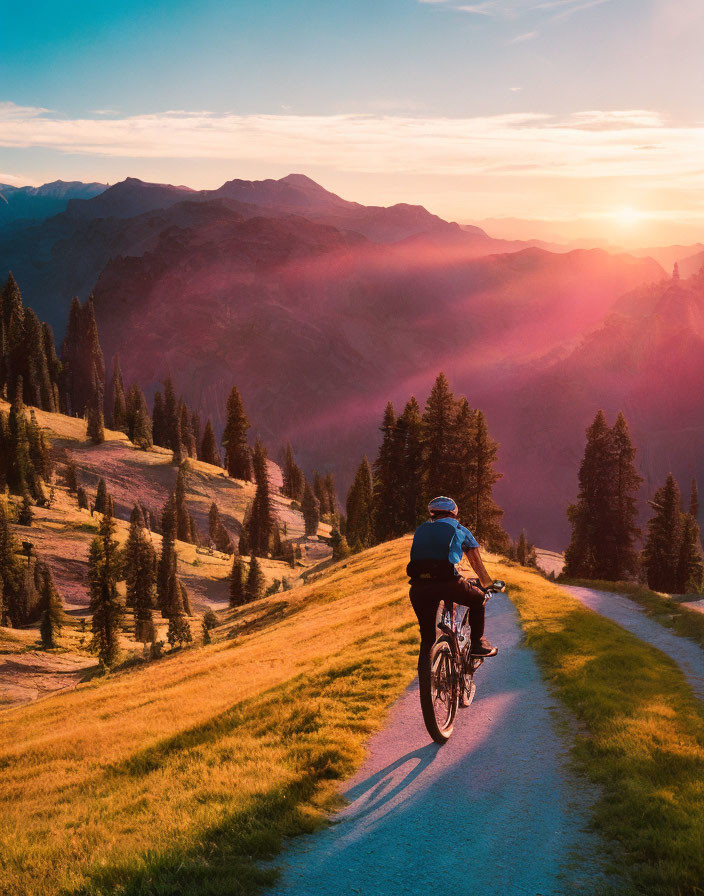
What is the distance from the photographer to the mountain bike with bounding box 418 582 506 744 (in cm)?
955

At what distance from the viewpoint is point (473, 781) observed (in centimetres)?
871

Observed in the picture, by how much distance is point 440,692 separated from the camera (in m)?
10.1

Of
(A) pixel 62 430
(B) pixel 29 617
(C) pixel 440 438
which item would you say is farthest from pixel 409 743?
(A) pixel 62 430

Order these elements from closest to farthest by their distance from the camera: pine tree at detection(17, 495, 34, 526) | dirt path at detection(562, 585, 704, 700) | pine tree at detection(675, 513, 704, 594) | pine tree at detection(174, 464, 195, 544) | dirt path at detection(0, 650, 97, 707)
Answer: dirt path at detection(562, 585, 704, 700)
dirt path at detection(0, 650, 97, 707)
pine tree at detection(675, 513, 704, 594)
pine tree at detection(17, 495, 34, 526)
pine tree at detection(174, 464, 195, 544)

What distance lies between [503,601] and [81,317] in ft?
566

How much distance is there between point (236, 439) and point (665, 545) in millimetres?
83021

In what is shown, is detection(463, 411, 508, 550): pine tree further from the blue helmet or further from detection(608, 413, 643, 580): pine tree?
the blue helmet

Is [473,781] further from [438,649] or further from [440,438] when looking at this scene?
[440,438]

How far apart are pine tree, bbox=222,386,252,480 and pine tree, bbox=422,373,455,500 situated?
62806 millimetres

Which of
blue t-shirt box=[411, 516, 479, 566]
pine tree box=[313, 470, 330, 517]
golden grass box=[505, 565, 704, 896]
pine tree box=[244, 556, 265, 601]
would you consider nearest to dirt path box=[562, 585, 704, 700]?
golden grass box=[505, 565, 704, 896]

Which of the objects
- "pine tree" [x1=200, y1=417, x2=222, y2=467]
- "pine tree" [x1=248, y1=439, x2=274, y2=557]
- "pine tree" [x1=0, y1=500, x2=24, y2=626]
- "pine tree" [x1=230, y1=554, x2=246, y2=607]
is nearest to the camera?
"pine tree" [x1=0, y1=500, x2=24, y2=626]

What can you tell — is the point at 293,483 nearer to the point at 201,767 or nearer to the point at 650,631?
the point at 650,631

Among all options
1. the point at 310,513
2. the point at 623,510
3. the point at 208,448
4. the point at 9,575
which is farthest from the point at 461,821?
the point at 208,448

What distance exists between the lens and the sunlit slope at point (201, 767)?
7.05 meters
